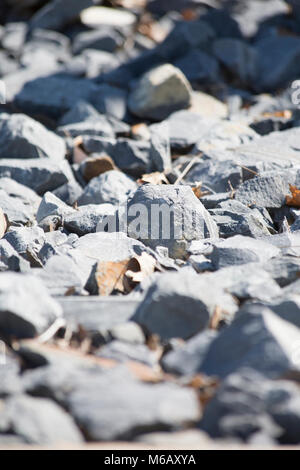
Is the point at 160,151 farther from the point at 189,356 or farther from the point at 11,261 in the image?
the point at 189,356

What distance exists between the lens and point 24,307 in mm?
1488

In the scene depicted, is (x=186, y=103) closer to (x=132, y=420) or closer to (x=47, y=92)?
(x=47, y=92)

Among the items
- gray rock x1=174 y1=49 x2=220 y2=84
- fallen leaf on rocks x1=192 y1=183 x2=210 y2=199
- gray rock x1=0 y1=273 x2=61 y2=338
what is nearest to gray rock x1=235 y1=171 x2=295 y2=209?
fallen leaf on rocks x1=192 y1=183 x2=210 y2=199

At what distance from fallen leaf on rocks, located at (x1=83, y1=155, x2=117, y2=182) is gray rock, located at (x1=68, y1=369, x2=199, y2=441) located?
1838 millimetres

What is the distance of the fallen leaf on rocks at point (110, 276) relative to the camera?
1.82 m

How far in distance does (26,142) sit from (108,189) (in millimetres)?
704

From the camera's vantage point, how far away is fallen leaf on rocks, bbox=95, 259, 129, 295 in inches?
71.5

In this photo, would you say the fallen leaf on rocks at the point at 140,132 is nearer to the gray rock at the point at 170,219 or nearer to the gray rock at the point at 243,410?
the gray rock at the point at 170,219

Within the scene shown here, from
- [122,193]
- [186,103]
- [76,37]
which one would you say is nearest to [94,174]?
[122,193]

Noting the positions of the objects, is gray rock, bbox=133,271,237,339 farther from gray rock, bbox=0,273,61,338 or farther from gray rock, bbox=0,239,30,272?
gray rock, bbox=0,239,30,272

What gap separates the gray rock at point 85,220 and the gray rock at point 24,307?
787 mm

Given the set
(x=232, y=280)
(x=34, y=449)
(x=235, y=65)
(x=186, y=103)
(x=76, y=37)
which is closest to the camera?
(x=34, y=449)

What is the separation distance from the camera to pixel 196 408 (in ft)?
4.06
